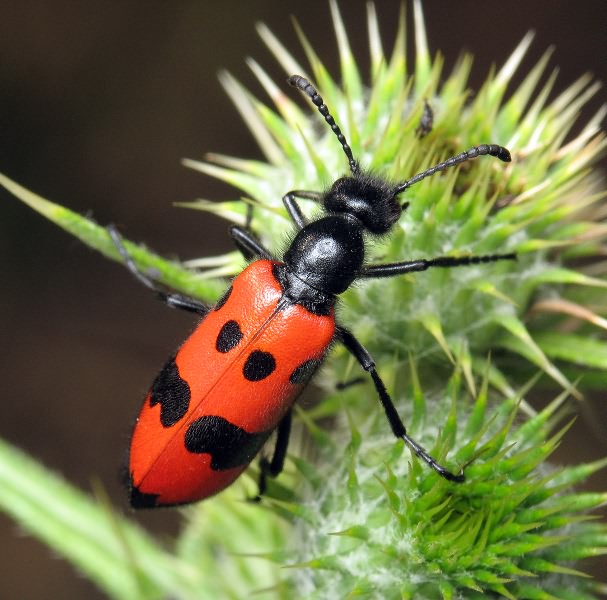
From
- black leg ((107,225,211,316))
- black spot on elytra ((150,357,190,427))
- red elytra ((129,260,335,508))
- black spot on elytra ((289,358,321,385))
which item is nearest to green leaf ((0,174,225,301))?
black leg ((107,225,211,316))

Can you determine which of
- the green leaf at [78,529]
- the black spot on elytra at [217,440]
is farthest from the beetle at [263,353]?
the green leaf at [78,529]

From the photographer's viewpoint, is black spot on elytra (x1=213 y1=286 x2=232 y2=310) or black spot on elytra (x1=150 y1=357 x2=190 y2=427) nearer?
black spot on elytra (x1=150 y1=357 x2=190 y2=427)

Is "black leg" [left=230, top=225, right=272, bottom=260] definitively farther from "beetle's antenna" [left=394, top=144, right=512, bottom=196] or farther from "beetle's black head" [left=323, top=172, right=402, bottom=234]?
"beetle's antenna" [left=394, top=144, right=512, bottom=196]

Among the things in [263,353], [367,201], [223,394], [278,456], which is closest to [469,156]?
[367,201]

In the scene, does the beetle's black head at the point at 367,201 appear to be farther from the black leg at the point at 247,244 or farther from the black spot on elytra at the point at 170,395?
the black spot on elytra at the point at 170,395

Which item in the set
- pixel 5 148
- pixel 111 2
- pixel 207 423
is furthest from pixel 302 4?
pixel 207 423

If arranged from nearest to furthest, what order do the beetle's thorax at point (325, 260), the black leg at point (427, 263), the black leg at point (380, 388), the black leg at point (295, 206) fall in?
the black leg at point (380, 388) → the black leg at point (427, 263) → the beetle's thorax at point (325, 260) → the black leg at point (295, 206)
